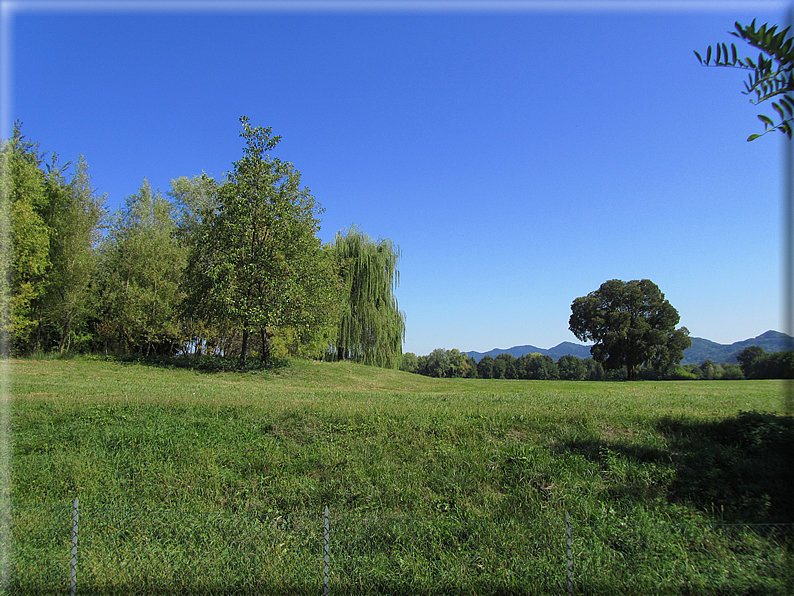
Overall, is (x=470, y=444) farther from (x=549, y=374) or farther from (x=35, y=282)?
(x=549, y=374)

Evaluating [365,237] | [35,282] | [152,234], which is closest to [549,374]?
[365,237]

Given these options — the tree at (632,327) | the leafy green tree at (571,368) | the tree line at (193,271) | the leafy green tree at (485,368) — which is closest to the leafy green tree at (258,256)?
the tree line at (193,271)

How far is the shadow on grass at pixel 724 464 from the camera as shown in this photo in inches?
267

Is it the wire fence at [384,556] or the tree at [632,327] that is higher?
the tree at [632,327]

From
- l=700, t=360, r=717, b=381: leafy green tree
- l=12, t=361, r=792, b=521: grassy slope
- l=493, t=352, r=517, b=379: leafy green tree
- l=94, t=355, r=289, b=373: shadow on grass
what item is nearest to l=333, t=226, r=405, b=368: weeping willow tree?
l=94, t=355, r=289, b=373: shadow on grass

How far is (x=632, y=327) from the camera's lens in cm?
4391

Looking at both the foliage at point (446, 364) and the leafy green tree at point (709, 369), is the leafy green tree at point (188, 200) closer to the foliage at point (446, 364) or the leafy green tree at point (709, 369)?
the leafy green tree at point (709, 369)

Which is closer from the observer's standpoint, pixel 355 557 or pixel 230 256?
pixel 355 557

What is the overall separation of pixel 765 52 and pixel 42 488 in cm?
1154

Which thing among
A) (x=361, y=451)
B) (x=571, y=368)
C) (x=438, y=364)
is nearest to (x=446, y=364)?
(x=438, y=364)

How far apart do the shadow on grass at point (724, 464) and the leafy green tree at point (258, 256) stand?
1513 centimetres

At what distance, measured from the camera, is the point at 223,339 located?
3516cm

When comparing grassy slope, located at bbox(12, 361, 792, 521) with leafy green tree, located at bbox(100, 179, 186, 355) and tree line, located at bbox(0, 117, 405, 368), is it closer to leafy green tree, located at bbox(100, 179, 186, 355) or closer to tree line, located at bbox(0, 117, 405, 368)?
tree line, located at bbox(0, 117, 405, 368)

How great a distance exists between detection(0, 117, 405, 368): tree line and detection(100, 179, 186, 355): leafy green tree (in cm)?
9
